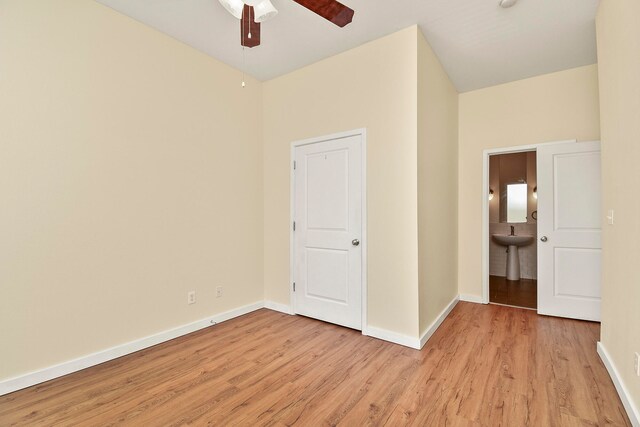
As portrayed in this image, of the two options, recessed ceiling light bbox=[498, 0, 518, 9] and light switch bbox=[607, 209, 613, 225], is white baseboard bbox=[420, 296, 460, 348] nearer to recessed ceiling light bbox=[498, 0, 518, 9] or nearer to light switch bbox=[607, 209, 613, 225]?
light switch bbox=[607, 209, 613, 225]

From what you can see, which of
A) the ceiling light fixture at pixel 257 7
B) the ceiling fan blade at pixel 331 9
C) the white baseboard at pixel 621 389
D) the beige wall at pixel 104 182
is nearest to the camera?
the white baseboard at pixel 621 389

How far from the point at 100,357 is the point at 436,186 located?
3552mm

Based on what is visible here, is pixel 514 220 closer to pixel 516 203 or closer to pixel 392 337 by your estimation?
pixel 516 203

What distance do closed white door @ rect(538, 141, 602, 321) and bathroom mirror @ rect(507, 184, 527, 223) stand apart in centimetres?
186

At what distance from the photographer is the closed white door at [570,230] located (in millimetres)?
3365

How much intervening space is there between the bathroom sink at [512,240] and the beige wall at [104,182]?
14.4 feet

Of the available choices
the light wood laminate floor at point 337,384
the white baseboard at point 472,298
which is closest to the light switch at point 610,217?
the light wood laminate floor at point 337,384

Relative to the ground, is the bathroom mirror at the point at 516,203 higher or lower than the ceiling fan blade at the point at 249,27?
lower

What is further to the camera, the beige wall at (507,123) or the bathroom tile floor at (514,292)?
the bathroom tile floor at (514,292)

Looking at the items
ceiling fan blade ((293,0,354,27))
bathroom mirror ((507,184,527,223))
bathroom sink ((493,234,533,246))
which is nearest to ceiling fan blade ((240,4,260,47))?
ceiling fan blade ((293,0,354,27))

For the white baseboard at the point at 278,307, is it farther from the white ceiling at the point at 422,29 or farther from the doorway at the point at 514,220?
the doorway at the point at 514,220

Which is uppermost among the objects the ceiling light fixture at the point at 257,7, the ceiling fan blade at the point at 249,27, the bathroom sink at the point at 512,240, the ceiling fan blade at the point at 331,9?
the ceiling fan blade at the point at 249,27

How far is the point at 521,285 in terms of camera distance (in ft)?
16.4

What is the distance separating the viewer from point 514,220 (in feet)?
17.6
